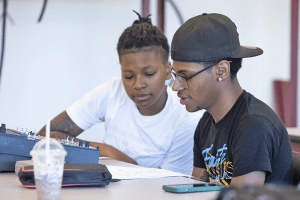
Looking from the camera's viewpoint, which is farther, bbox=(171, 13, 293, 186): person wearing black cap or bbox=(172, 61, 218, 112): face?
bbox=(172, 61, 218, 112): face

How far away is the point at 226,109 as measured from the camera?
1.29 metres

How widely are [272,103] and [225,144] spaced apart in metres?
2.76

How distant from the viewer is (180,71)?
4.34ft

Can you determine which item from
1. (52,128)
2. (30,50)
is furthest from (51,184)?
(30,50)

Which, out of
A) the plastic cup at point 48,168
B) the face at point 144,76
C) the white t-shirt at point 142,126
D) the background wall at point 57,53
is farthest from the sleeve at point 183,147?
the background wall at point 57,53

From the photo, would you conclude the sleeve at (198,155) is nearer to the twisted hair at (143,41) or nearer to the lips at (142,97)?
the lips at (142,97)

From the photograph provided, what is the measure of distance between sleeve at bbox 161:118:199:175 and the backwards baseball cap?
0.62m

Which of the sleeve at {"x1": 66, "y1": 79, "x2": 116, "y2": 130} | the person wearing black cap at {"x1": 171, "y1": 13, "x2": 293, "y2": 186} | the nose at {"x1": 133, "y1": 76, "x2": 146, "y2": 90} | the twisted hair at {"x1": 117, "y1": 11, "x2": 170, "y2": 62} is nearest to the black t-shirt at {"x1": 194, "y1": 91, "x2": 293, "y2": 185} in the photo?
the person wearing black cap at {"x1": 171, "y1": 13, "x2": 293, "y2": 186}

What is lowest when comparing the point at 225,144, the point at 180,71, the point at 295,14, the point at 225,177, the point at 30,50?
the point at 225,177

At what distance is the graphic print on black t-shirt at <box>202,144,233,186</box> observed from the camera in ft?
3.91

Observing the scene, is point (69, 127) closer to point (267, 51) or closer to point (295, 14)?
point (267, 51)

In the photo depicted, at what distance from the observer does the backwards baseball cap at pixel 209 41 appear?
123cm

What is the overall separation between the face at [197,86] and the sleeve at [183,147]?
0.51 metres

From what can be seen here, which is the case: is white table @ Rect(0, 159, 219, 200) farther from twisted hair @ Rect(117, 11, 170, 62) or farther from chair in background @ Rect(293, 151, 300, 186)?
twisted hair @ Rect(117, 11, 170, 62)
